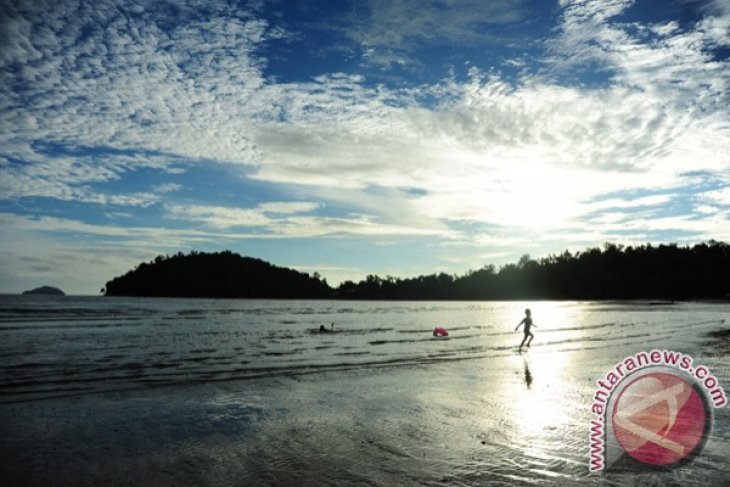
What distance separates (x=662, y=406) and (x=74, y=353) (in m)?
26.8

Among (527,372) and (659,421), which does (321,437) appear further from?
(527,372)

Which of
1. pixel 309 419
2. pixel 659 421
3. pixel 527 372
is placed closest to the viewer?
pixel 659 421

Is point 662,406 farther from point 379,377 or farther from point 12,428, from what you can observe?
point 12,428

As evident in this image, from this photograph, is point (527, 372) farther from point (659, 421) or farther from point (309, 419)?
point (309, 419)

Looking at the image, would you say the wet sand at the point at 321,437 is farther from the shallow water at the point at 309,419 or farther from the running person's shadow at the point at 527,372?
the running person's shadow at the point at 527,372

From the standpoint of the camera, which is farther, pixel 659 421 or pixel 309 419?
pixel 309 419

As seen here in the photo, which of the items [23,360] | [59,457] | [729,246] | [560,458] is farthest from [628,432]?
[729,246]

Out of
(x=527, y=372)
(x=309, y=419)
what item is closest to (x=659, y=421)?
(x=309, y=419)

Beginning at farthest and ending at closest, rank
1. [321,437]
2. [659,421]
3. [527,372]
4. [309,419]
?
[527,372] < [309,419] < [659,421] < [321,437]

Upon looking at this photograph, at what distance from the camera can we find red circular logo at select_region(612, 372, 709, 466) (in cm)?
907

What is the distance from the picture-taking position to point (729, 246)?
620 feet

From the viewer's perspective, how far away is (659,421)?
36.1 feet

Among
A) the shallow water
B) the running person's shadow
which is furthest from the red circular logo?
the running person's shadow

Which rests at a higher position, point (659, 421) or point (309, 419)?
point (659, 421)
